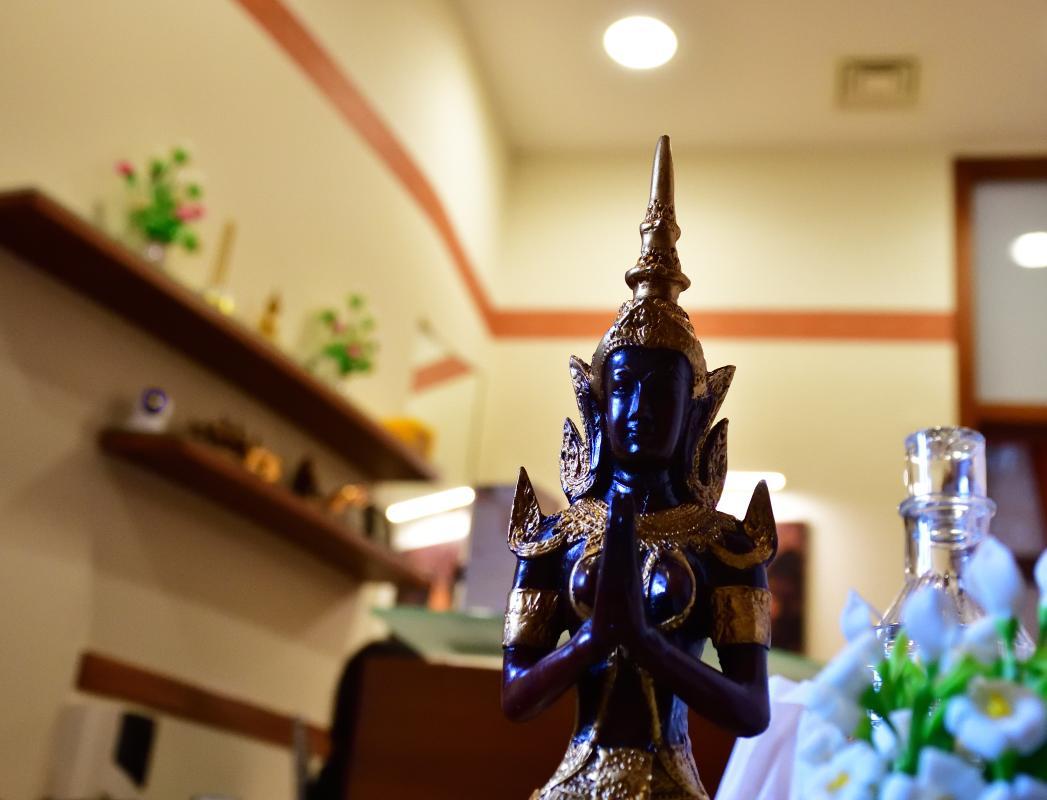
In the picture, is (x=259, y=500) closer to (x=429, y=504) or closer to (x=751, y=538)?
(x=429, y=504)

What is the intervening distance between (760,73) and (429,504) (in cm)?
209

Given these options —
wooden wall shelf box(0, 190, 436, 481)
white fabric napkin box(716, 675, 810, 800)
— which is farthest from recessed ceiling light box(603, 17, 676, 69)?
white fabric napkin box(716, 675, 810, 800)

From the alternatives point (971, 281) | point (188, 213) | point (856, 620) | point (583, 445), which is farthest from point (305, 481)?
point (971, 281)

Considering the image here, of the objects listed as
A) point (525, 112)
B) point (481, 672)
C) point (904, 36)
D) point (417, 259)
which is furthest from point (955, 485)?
point (525, 112)

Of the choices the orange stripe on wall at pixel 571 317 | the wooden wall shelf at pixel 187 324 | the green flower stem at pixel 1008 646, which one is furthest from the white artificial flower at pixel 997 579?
the orange stripe on wall at pixel 571 317

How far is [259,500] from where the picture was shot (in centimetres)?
273

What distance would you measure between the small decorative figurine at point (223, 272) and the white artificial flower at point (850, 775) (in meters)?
2.11

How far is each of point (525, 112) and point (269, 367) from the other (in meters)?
2.50

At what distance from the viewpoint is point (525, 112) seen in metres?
4.89

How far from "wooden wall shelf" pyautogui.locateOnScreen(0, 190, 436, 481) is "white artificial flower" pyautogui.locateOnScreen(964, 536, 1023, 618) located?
1.77 metres

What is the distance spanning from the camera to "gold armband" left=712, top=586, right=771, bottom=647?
1.15 m

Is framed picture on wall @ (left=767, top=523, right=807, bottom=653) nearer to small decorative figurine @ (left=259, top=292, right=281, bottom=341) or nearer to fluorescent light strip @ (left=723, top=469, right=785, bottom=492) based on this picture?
fluorescent light strip @ (left=723, top=469, right=785, bottom=492)

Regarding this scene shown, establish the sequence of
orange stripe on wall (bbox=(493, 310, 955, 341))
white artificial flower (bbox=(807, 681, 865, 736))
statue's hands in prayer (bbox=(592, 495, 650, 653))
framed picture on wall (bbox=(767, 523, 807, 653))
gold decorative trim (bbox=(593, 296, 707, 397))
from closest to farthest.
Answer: white artificial flower (bbox=(807, 681, 865, 736))
statue's hands in prayer (bbox=(592, 495, 650, 653))
gold decorative trim (bbox=(593, 296, 707, 397))
framed picture on wall (bbox=(767, 523, 807, 653))
orange stripe on wall (bbox=(493, 310, 955, 341))

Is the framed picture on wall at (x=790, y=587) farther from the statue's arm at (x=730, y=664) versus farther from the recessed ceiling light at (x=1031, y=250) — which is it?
the statue's arm at (x=730, y=664)
